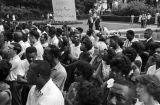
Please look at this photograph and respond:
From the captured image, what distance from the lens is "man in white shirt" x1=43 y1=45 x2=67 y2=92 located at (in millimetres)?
5715

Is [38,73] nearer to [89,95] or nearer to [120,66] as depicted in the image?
[89,95]

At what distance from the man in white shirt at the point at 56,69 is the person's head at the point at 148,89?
1.99 m

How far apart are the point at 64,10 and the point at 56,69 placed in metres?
6.39

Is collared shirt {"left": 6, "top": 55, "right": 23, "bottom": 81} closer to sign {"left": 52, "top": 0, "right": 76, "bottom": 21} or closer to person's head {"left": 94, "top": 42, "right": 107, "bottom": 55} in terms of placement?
person's head {"left": 94, "top": 42, "right": 107, "bottom": 55}

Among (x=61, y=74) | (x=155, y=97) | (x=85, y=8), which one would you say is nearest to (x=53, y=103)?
(x=155, y=97)

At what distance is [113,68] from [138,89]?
155 cm

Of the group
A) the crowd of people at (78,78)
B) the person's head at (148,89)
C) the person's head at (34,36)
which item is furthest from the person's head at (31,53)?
the person's head at (148,89)

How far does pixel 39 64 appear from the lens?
440 centimetres

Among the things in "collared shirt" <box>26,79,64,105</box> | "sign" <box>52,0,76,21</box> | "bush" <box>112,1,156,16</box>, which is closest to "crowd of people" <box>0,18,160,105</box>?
"collared shirt" <box>26,79,64,105</box>

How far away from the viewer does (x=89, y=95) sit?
3.50 meters

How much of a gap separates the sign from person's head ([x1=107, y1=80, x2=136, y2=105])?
824 cm

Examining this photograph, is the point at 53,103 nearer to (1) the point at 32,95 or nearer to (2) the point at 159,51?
(1) the point at 32,95

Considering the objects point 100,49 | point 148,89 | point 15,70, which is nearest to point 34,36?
point 100,49

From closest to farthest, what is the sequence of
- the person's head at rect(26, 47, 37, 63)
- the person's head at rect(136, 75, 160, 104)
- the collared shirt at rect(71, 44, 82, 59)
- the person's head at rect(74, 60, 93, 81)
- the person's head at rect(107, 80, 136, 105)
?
the person's head at rect(107, 80, 136, 105) < the person's head at rect(136, 75, 160, 104) < the person's head at rect(74, 60, 93, 81) < the person's head at rect(26, 47, 37, 63) < the collared shirt at rect(71, 44, 82, 59)
